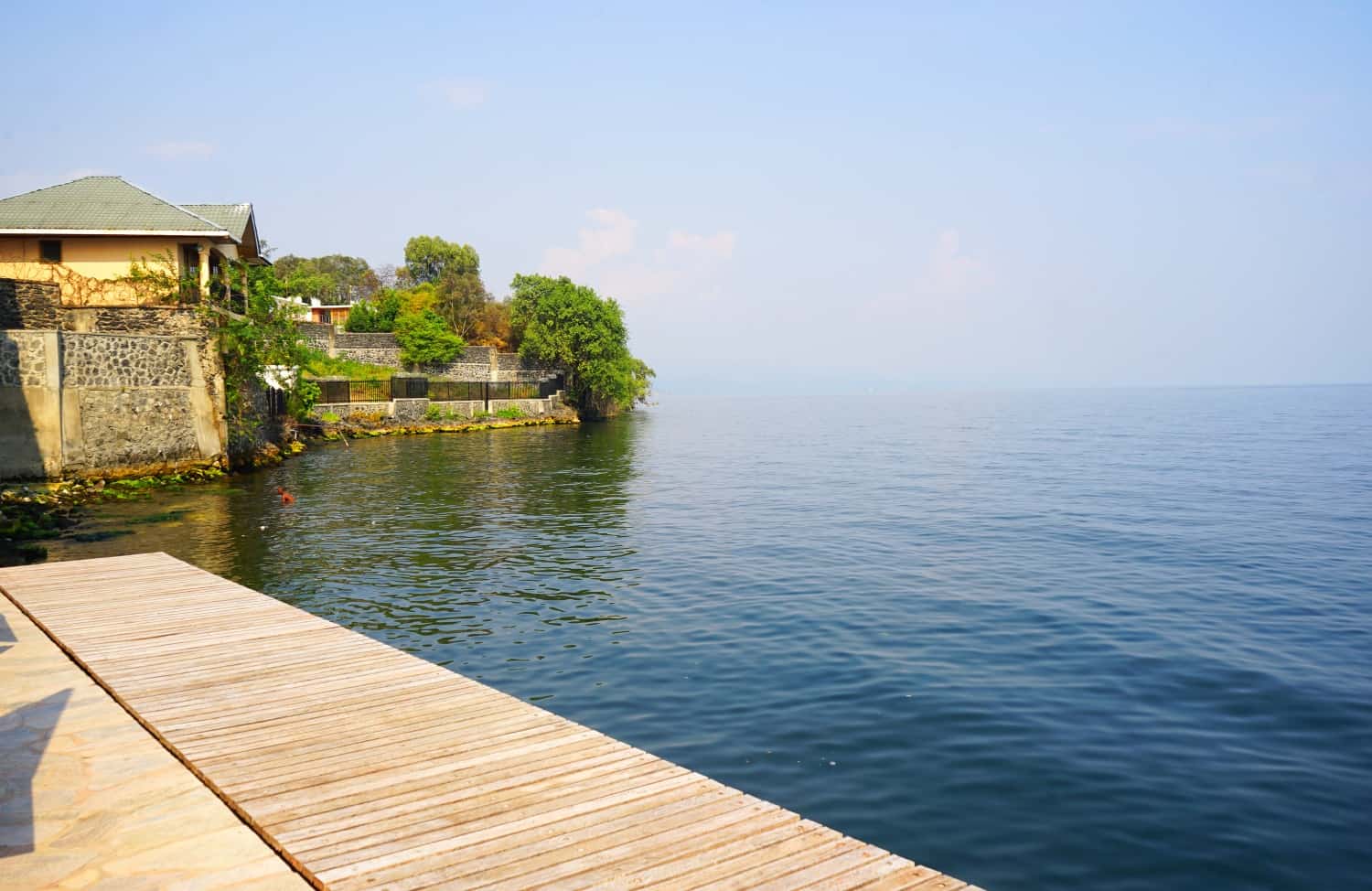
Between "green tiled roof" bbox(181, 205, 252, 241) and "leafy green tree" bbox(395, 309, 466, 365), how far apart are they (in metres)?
25.2

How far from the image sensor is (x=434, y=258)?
97188 millimetres

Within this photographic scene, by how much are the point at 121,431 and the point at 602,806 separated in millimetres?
26255

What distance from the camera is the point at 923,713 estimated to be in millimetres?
9742

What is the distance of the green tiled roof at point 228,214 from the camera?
114 feet

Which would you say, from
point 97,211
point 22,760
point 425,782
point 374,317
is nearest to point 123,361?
point 97,211

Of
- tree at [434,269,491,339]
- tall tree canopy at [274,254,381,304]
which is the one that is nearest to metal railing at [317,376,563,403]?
tree at [434,269,491,339]

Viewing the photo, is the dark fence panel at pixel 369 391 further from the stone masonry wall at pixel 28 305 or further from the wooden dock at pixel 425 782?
the wooden dock at pixel 425 782

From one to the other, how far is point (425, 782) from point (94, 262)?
32599 millimetres

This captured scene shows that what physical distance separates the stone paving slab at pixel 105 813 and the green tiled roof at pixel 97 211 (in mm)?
27711

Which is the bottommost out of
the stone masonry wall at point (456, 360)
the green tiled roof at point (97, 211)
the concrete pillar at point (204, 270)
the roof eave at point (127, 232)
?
the stone masonry wall at point (456, 360)

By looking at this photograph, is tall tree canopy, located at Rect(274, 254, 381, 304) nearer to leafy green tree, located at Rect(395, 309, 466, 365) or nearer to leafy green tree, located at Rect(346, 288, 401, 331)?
leafy green tree, located at Rect(346, 288, 401, 331)

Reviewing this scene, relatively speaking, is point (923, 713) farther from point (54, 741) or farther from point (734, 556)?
point (734, 556)

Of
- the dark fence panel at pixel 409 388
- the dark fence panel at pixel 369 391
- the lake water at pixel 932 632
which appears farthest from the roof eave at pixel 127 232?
the dark fence panel at pixel 409 388

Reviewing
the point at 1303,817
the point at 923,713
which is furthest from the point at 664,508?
the point at 1303,817
